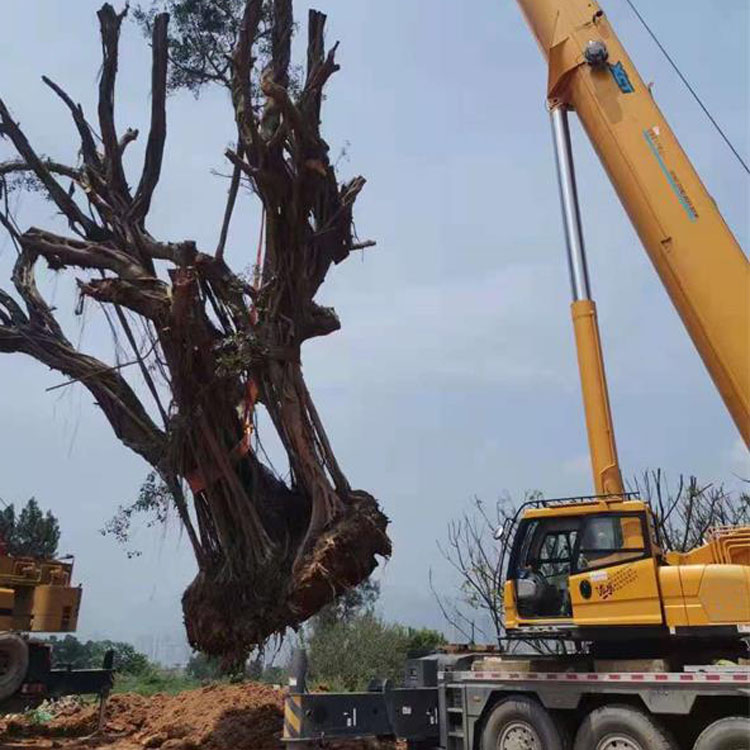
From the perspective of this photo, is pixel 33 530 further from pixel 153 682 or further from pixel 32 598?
pixel 32 598

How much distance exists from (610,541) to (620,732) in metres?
1.83

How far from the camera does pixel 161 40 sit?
13.5 m

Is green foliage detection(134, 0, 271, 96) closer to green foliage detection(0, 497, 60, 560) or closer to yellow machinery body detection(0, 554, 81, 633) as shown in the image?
yellow machinery body detection(0, 554, 81, 633)

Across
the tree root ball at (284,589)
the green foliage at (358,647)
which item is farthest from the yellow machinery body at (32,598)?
the green foliage at (358,647)

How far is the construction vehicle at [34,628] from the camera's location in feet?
40.1

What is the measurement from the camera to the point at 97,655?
134ft

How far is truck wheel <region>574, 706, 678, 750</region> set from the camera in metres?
8.08

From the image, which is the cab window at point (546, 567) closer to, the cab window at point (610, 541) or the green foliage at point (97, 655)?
the cab window at point (610, 541)

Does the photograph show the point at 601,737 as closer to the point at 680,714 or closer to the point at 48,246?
the point at 680,714

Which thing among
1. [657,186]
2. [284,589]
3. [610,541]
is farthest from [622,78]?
[284,589]

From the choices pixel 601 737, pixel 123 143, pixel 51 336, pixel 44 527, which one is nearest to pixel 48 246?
pixel 51 336

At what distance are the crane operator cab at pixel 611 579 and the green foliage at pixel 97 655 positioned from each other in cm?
2153

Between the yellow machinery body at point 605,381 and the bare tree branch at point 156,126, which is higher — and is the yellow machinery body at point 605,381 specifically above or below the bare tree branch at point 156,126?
below

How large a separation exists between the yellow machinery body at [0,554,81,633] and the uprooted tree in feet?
7.96
